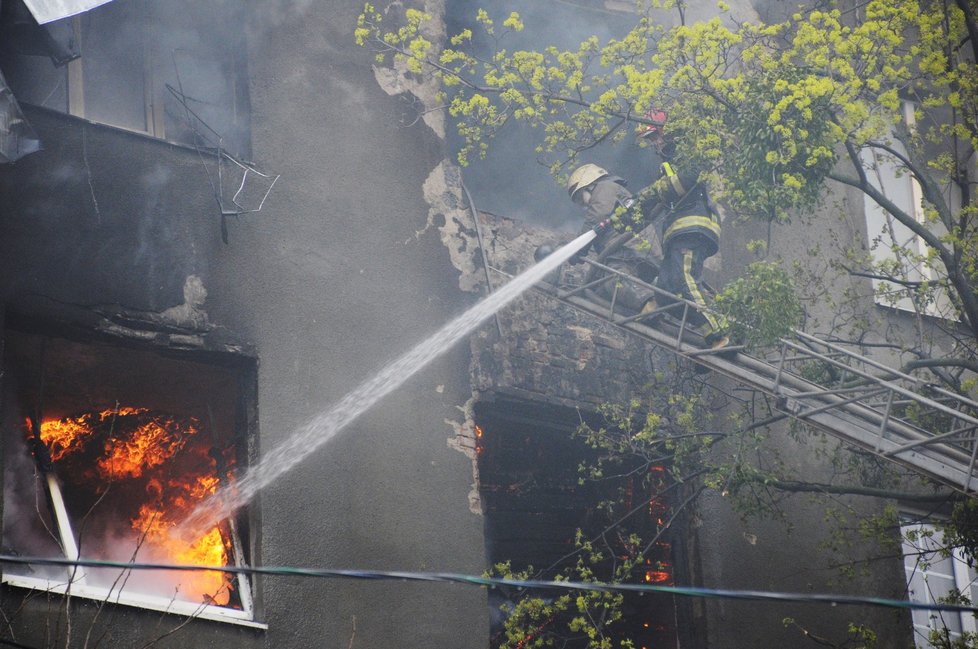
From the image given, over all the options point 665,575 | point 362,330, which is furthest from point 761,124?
point 665,575

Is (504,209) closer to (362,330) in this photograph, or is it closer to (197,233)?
(362,330)

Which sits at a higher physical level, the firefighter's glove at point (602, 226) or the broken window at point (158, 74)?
the broken window at point (158, 74)

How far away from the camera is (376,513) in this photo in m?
7.38

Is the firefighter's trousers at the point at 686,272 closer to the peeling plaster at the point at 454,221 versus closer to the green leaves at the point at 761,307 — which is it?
the green leaves at the point at 761,307

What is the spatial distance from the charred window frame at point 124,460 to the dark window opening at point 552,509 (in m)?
2.47

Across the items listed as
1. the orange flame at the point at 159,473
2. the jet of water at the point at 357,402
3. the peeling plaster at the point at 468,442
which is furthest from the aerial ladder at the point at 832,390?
the orange flame at the point at 159,473

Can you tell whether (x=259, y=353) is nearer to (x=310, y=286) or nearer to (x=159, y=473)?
(x=310, y=286)

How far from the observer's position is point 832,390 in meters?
7.51

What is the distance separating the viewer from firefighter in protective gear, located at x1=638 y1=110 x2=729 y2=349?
8391 mm

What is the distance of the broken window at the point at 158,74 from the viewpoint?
723 cm

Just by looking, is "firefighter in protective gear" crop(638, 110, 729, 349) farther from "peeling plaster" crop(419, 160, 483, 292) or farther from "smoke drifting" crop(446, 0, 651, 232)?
"smoke drifting" crop(446, 0, 651, 232)

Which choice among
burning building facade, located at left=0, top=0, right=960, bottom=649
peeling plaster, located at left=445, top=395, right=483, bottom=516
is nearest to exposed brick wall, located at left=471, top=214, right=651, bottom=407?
burning building facade, located at left=0, top=0, right=960, bottom=649

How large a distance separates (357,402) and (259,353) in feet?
2.75

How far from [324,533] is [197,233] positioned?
229 centimetres
